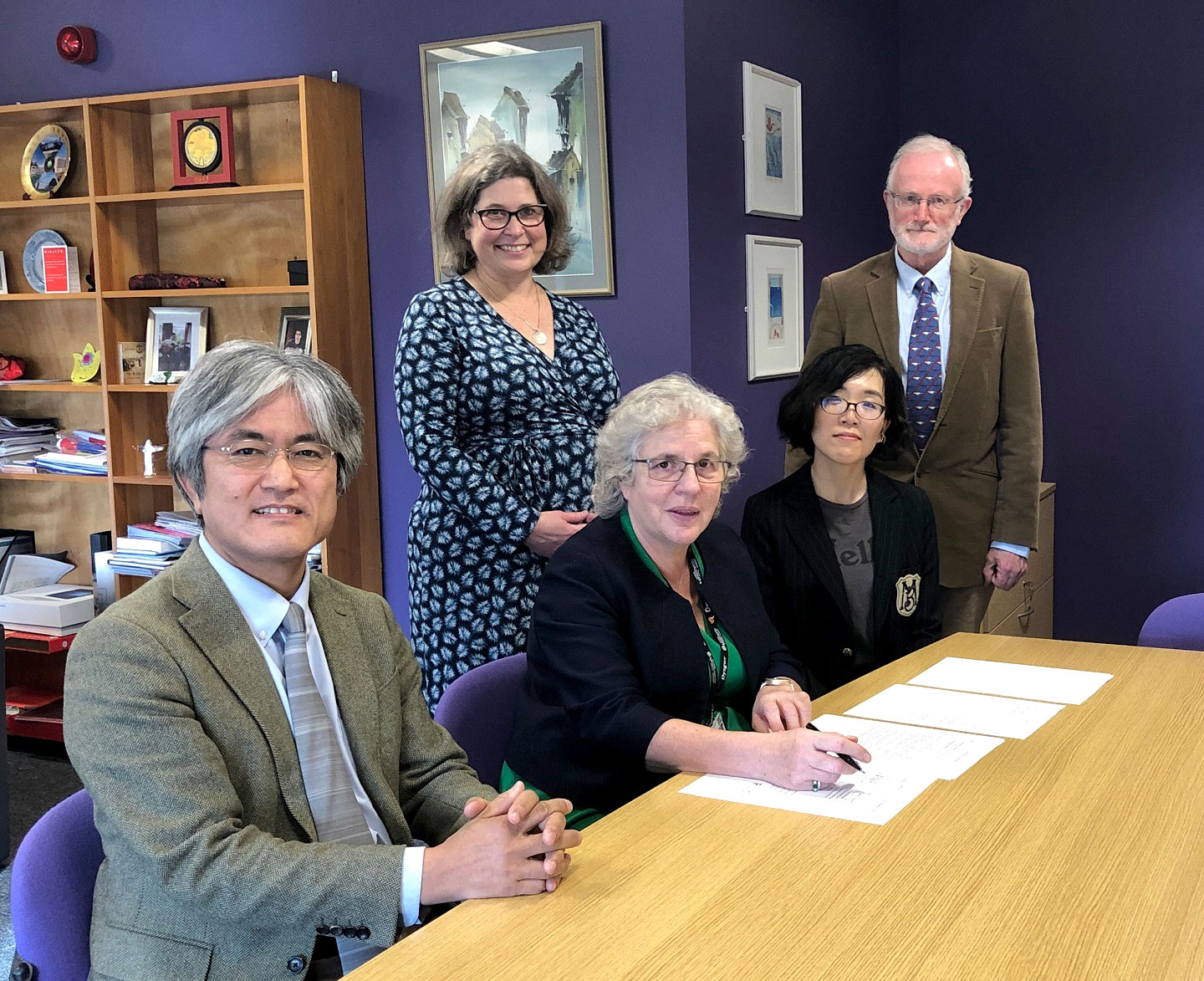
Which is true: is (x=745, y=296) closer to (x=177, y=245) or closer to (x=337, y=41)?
(x=337, y=41)

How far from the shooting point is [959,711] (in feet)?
6.58

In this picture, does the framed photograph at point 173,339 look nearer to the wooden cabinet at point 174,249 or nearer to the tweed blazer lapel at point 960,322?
the wooden cabinet at point 174,249

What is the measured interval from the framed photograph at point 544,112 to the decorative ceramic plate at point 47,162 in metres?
1.47

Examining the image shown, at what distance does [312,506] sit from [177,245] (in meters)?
3.23

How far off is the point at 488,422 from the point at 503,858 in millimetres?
1359

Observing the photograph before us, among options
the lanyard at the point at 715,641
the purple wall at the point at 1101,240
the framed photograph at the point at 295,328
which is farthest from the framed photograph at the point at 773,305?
the lanyard at the point at 715,641

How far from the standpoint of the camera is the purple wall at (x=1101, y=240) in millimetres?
4664

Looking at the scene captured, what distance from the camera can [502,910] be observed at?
132cm

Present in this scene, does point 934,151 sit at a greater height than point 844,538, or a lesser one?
greater

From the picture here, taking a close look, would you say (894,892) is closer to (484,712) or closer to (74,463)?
(484,712)

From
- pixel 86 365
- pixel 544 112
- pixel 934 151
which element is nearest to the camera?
pixel 934 151

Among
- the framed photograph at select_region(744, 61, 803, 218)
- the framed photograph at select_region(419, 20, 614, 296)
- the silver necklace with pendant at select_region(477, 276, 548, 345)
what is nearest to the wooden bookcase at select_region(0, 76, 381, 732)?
the framed photograph at select_region(419, 20, 614, 296)

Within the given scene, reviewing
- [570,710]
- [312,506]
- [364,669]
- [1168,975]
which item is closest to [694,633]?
[570,710]

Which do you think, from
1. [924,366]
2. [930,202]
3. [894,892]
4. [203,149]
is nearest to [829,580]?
[924,366]
